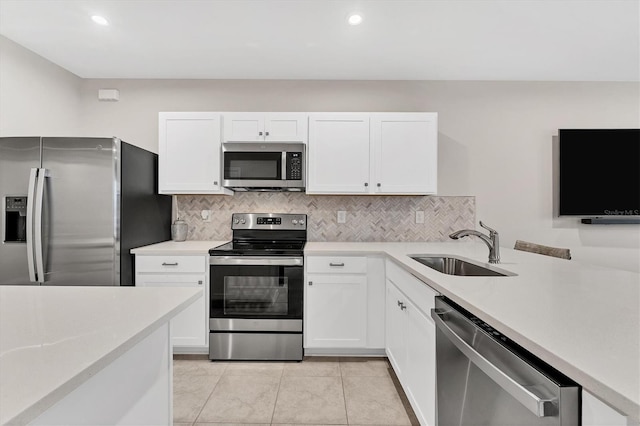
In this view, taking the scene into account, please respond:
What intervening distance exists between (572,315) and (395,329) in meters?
1.45

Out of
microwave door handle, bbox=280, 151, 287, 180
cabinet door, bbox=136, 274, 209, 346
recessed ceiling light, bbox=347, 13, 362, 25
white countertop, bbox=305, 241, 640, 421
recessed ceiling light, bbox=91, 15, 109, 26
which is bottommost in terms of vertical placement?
cabinet door, bbox=136, 274, 209, 346

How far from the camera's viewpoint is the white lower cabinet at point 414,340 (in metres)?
1.49

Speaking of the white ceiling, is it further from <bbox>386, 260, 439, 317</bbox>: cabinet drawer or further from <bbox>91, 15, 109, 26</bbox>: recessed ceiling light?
<bbox>386, 260, 439, 317</bbox>: cabinet drawer

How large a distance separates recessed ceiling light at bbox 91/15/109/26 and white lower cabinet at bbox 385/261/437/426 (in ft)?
8.65

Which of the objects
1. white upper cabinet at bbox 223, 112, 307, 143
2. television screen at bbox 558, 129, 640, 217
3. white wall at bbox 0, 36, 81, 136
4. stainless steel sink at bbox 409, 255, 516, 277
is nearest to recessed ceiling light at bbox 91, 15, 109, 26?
white wall at bbox 0, 36, 81, 136

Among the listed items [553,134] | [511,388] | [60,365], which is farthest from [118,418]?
[553,134]

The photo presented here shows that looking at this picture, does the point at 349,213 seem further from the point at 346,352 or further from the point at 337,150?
the point at 346,352

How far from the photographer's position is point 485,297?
108 centimetres

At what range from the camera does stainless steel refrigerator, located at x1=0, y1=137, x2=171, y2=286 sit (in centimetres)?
225

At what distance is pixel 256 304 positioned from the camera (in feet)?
8.44

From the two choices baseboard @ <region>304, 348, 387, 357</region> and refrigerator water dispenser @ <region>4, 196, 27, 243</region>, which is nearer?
refrigerator water dispenser @ <region>4, 196, 27, 243</region>

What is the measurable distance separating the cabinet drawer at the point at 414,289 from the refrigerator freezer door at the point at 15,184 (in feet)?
8.29

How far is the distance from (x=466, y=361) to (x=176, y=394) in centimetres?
191

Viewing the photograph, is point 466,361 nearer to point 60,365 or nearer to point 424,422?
point 424,422
